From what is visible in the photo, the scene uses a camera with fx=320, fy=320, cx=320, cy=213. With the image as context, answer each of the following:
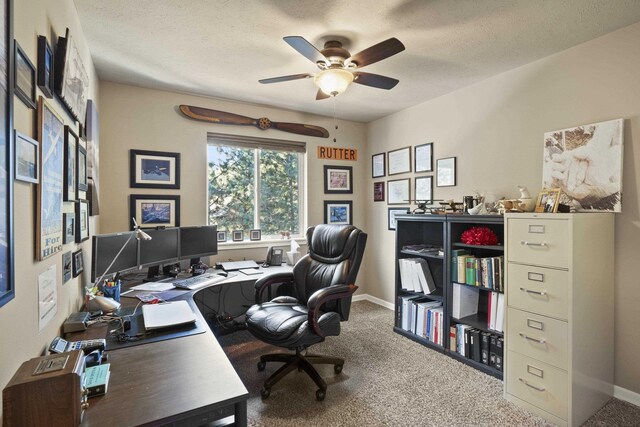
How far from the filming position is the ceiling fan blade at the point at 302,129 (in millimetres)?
3779

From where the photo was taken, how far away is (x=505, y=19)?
1.97m

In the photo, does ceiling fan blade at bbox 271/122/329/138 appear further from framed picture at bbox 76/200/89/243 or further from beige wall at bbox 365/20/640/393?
framed picture at bbox 76/200/89/243

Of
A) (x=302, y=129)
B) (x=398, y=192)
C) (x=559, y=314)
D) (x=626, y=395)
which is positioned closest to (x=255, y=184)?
(x=302, y=129)

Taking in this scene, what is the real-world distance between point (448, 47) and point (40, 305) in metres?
2.74

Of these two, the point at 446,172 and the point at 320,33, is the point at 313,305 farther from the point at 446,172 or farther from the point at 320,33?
the point at 446,172

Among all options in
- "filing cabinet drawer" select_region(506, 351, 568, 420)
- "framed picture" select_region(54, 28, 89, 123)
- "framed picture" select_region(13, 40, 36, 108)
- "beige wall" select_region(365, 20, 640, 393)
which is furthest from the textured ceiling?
"filing cabinet drawer" select_region(506, 351, 568, 420)

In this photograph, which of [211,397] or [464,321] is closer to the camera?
[211,397]

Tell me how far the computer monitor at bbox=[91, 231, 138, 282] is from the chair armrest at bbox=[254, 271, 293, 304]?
3.10 ft

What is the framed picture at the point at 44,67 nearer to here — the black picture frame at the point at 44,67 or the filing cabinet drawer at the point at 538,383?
the black picture frame at the point at 44,67

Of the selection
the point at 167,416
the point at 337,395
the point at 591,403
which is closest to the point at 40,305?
the point at 167,416

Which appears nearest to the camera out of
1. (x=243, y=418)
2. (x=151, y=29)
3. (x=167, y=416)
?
(x=167, y=416)

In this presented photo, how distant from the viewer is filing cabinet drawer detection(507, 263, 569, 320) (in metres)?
1.92

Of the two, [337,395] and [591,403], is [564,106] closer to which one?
[591,403]

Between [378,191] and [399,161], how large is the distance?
0.51m
